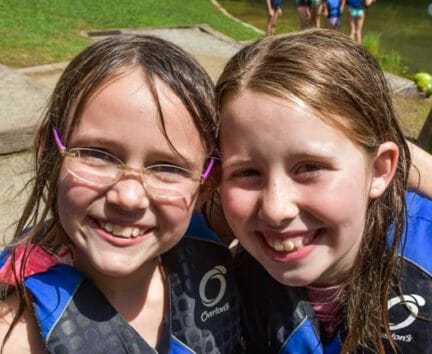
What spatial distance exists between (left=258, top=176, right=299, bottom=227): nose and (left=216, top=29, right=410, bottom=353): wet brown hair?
0.22 m

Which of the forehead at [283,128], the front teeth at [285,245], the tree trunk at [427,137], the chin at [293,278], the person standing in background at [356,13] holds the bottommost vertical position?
the person standing in background at [356,13]

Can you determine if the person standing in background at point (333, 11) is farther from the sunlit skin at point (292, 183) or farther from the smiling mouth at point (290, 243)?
the smiling mouth at point (290, 243)

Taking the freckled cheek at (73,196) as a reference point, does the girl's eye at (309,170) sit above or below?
above

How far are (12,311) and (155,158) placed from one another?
1.94 feet

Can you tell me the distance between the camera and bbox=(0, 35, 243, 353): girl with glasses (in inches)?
65.6

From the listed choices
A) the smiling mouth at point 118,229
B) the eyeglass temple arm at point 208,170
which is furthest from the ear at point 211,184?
the smiling mouth at point 118,229

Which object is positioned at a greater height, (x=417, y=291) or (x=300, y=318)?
(x=417, y=291)

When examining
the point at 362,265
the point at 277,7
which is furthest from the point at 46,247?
the point at 277,7

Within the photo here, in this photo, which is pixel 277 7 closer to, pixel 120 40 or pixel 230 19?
pixel 230 19

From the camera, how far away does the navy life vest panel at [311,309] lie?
6.51 ft

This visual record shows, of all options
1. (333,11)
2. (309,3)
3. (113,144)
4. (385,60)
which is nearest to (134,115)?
(113,144)

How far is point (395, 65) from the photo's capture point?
10109 mm

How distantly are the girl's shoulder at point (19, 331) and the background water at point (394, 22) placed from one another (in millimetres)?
9173

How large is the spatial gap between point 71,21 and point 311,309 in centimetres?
900
